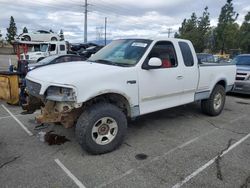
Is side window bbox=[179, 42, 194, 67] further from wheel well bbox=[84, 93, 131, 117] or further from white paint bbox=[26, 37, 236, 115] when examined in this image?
wheel well bbox=[84, 93, 131, 117]

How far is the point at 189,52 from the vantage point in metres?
5.57

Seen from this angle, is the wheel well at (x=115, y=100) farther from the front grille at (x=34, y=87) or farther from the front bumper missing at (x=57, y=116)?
the front grille at (x=34, y=87)

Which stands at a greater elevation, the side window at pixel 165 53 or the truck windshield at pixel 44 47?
the truck windshield at pixel 44 47

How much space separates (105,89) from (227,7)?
48736 mm

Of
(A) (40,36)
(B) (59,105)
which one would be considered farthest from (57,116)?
(A) (40,36)

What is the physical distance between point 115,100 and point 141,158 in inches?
43.5

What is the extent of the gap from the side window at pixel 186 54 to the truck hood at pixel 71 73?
5.75ft

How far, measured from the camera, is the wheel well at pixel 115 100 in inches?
164

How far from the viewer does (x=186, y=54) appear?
547 centimetres

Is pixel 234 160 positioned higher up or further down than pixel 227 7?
further down

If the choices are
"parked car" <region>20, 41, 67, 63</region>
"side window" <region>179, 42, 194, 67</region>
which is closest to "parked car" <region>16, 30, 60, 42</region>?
"parked car" <region>20, 41, 67, 63</region>

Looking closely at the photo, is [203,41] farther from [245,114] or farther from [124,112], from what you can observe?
[124,112]

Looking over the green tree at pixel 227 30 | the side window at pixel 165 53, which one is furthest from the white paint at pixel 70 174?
the green tree at pixel 227 30

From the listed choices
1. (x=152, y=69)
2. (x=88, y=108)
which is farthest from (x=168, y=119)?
(x=88, y=108)
